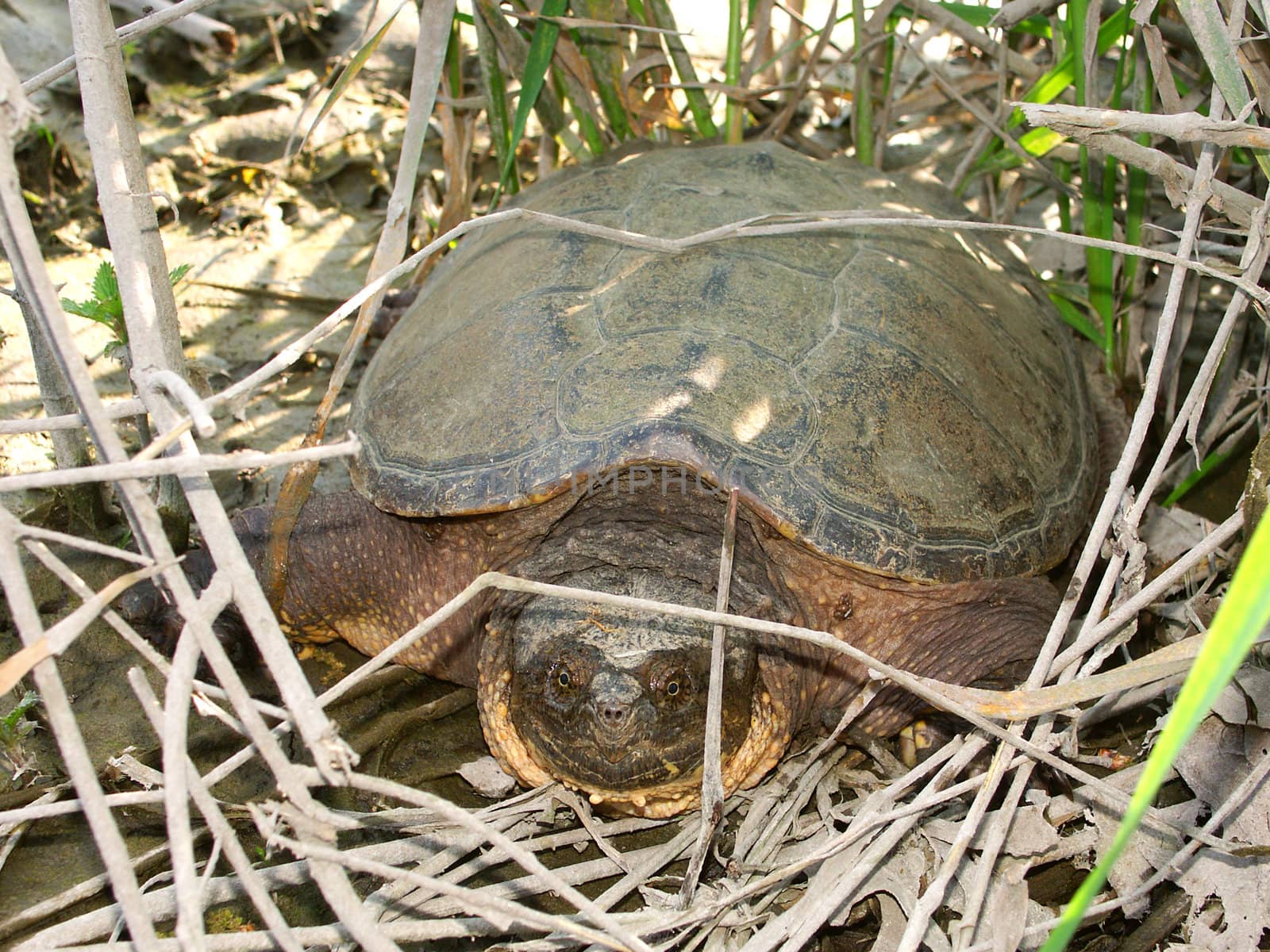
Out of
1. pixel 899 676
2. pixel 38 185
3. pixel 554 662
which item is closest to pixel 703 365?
pixel 554 662

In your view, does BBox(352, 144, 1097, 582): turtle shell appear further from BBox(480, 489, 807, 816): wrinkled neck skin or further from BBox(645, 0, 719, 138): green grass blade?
BBox(645, 0, 719, 138): green grass blade

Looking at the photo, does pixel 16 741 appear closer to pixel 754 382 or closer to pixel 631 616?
pixel 631 616

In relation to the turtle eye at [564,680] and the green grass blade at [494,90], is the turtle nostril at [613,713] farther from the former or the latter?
the green grass blade at [494,90]

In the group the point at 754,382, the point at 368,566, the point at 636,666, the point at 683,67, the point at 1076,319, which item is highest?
the point at 683,67

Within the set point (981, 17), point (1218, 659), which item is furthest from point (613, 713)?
point (981, 17)

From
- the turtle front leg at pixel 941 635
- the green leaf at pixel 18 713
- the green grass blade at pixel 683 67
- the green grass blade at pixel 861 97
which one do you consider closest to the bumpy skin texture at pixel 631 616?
the turtle front leg at pixel 941 635

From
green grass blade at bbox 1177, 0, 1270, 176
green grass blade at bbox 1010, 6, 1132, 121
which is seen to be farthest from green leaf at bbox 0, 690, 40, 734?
green grass blade at bbox 1010, 6, 1132, 121
